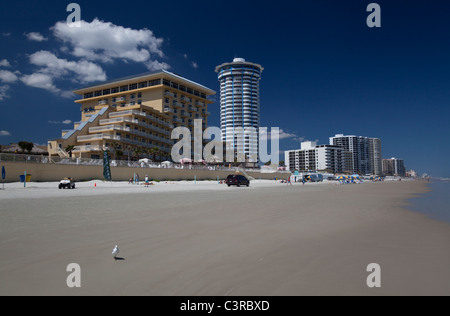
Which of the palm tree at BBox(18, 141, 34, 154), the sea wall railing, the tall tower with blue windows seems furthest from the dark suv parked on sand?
the tall tower with blue windows

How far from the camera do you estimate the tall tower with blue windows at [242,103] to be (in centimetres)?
15712

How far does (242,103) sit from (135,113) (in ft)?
328

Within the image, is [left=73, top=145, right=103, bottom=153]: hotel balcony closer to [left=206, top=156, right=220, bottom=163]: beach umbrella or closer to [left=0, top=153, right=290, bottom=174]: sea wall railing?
[left=0, top=153, right=290, bottom=174]: sea wall railing

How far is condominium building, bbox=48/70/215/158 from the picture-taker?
199 ft

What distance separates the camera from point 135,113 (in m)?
64.2

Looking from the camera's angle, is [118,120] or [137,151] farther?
[118,120]

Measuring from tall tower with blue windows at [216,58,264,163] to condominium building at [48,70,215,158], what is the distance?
7040cm

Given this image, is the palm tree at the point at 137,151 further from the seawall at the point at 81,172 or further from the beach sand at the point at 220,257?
the beach sand at the point at 220,257

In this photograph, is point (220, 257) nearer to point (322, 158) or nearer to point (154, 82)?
point (154, 82)

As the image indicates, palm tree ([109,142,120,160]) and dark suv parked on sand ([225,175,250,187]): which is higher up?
palm tree ([109,142,120,160])

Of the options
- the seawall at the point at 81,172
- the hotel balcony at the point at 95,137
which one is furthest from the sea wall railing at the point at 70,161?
the hotel balcony at the point at 95,137

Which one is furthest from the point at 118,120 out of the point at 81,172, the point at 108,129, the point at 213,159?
the point at 81,172

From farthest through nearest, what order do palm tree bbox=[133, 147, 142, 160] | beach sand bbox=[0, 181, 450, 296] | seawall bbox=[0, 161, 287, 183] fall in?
palm tree bbox=[133, 147, 142, 160] < seawall bbox=[0, 161, 287, 183] < beach sand bbox=[0, 181, 450, 296]

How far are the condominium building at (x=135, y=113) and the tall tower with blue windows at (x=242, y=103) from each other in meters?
70.4
